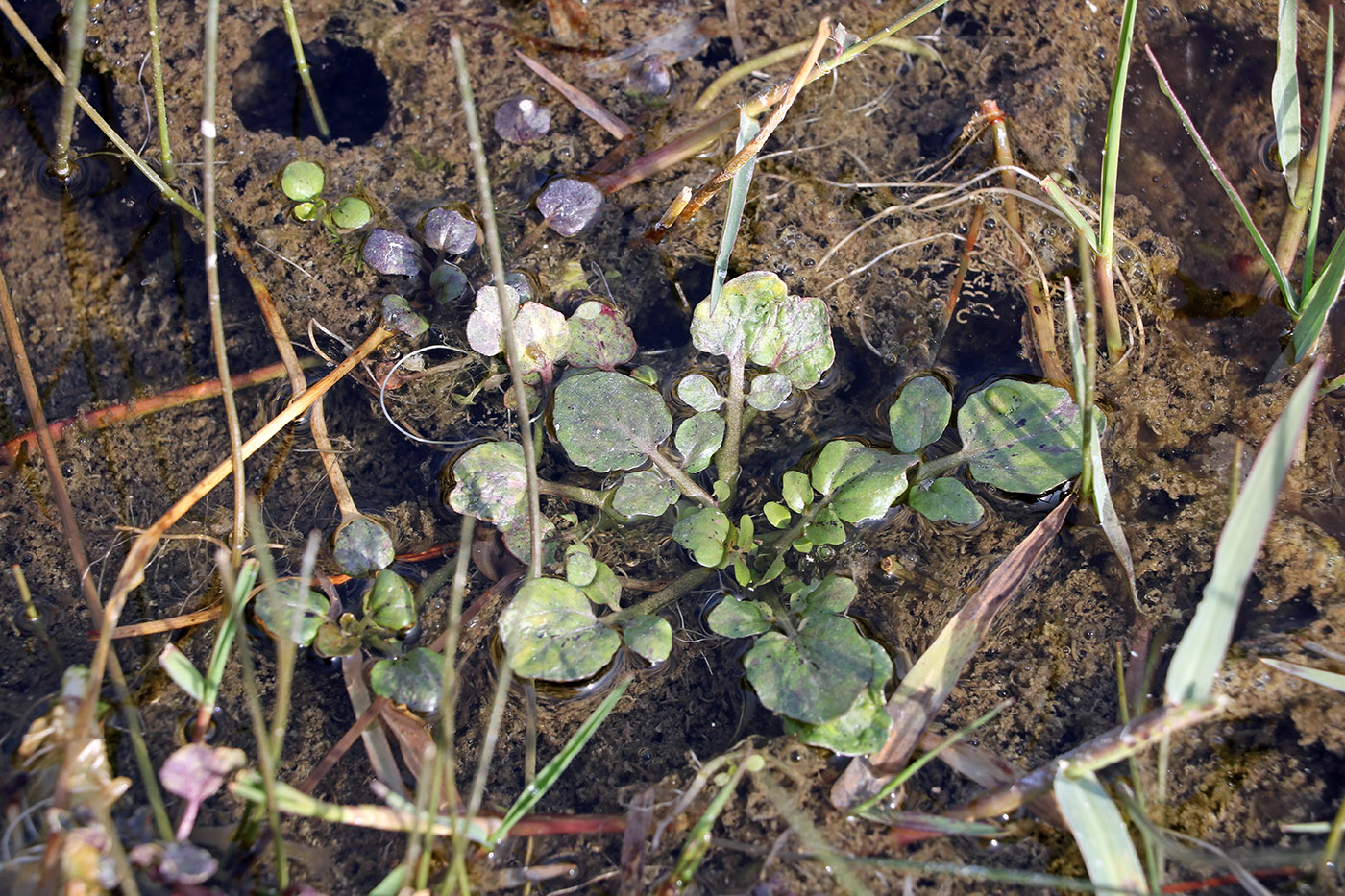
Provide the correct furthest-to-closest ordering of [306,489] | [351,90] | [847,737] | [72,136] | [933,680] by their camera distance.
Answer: [351,90] → [72,136] → [306,489] → [933,680] → [847,737]

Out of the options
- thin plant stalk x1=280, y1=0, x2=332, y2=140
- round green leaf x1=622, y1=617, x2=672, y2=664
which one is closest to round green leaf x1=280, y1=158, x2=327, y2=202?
thin plant stalk x1=280, y1=0, x2=332, y2=140

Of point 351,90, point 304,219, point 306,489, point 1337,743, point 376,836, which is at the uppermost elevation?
point 351,90

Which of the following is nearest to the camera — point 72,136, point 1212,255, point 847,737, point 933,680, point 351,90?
point 847,737

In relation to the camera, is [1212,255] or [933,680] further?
[1212,255]

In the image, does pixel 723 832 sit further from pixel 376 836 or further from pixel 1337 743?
pixel 1337 743

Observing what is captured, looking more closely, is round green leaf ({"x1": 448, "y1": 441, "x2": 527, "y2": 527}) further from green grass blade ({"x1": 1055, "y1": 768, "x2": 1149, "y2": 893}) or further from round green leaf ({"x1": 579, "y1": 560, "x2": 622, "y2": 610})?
green grass blade ({"x1": 1055, "y1": 768, "x2": 1149, "y2": 893})

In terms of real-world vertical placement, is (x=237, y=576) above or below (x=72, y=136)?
below

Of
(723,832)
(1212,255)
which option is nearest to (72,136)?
(723,832)
